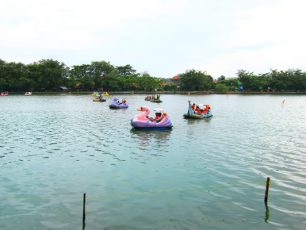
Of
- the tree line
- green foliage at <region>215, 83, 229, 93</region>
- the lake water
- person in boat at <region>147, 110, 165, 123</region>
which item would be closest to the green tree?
the tree line

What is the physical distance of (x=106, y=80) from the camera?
124 m

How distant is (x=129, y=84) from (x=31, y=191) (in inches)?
4736

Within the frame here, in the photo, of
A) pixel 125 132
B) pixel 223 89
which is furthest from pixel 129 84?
pixel 125 132

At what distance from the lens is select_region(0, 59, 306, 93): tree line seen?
381ft

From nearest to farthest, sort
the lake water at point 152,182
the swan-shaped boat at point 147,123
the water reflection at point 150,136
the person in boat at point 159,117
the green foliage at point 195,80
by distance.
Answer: the lake water at point 152,182, the water reflection at point 150,136, the swan-shaped boat at point 147,123, the person in boat at point 159,117, the green foliage at point 195,80

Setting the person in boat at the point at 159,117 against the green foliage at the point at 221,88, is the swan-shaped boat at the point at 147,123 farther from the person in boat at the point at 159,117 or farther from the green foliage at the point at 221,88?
the green foliage at the point at 221,88

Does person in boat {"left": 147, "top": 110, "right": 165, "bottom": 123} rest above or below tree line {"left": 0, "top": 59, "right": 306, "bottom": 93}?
below

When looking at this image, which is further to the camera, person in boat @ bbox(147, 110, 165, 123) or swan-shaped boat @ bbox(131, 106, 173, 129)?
person in boat @ bbox(147, 110, 165, 123)

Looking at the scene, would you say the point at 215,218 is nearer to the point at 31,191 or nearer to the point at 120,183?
the point at 120,183

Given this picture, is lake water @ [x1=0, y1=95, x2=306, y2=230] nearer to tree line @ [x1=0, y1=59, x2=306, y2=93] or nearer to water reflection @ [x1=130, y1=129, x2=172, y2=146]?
water reflection @ [x1=130, y1=129, x2=172, y2=146]

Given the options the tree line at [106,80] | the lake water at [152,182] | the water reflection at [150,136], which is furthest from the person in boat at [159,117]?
the tree line at [106,80]

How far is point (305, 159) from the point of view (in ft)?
58.0

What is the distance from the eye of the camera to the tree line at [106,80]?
11619cm

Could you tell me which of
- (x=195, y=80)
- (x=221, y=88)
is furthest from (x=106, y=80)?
(x=221, y=88)
